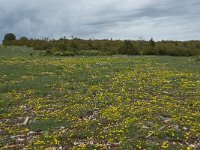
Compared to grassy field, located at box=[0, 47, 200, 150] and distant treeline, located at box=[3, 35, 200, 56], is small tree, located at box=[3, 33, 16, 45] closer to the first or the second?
distant treeline, located at box=[3, 35, 200, 56]

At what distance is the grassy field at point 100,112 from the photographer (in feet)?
26.2

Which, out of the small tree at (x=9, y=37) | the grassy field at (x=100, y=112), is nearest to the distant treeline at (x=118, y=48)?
the small tree at (x=9, y=37)

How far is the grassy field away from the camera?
799 centimetres

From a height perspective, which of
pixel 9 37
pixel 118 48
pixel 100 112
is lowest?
pixel 100 112

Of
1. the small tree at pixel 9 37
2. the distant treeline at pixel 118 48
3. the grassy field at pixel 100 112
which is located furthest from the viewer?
the small tree at pixel 9 37

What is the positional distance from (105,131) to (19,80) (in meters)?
8.82

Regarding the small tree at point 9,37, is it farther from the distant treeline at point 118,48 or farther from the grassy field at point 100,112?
the grassy field at point 100,112

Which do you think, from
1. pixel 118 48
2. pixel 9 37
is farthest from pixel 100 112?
pixel 9 37

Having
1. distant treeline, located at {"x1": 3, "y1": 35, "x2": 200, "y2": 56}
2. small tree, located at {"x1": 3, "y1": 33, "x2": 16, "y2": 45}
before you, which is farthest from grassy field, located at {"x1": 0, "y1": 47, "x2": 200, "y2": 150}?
small tree, located at {"x1": 3, "y1": 33, "x2": 16, "y2": 45}

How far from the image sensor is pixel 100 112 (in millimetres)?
10297

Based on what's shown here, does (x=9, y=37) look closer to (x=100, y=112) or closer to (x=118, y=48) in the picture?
(x=118, y=48)

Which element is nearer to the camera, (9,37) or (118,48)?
(118,48)

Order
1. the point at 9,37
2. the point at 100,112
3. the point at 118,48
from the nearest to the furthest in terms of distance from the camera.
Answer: the point at 100,112, the point at 118,48, the point at 9,37

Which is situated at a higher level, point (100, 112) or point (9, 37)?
point (9, 37)
